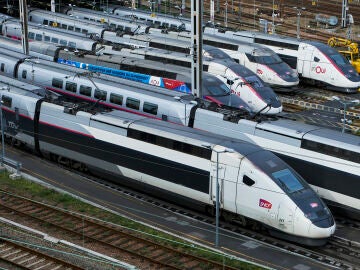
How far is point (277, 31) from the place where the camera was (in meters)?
95.7

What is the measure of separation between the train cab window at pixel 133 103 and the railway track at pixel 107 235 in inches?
A: 413

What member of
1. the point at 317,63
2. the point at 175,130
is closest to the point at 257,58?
the point at 317,63

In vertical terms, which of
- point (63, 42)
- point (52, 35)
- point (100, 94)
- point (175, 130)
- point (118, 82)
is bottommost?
point (100, 94)

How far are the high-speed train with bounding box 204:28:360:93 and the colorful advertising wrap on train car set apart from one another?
17.6 meters

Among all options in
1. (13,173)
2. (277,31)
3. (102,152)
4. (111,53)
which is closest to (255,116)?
(102,152)

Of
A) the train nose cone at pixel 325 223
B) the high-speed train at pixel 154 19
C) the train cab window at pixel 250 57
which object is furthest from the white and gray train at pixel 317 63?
the train nose cone at pixel 325 223

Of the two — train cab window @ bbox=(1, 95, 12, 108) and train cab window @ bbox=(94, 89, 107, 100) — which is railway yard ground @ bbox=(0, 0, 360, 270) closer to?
train cab window @ bbox=(1, 95, 12, 108)

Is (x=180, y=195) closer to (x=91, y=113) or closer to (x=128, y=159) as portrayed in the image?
(x=128, y=159)

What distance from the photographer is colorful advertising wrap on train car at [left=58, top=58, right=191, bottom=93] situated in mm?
50959

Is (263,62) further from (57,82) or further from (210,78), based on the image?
(57,82)

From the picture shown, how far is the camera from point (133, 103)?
46.1m

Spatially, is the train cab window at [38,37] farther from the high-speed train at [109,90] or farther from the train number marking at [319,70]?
the train number marking at [319,70]

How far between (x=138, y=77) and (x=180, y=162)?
1880 centimetres

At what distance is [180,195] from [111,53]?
26.3 m
